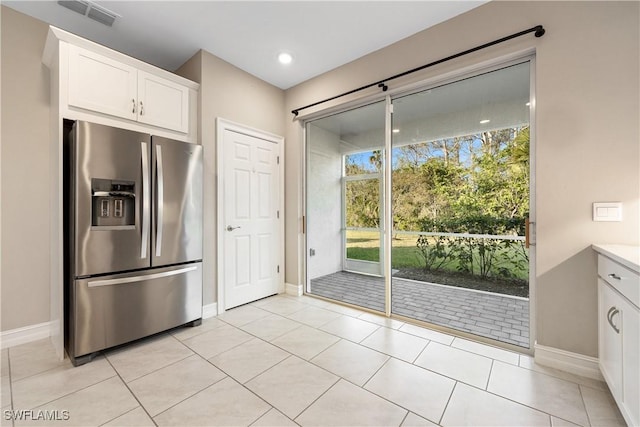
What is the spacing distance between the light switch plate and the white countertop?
0.63ft

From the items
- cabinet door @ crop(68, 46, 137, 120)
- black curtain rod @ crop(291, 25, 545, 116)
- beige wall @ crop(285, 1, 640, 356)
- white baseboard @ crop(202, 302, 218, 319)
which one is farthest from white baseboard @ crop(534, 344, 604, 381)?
cabinet door @ crop(68, 46, 137, 120)

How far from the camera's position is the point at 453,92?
261cm

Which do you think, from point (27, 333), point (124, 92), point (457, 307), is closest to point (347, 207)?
point (457, 307)

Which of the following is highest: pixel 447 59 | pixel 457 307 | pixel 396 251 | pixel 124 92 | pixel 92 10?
pixel 92 10

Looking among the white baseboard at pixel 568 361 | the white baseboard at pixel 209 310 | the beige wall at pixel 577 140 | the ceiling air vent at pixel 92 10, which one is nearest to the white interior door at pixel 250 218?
the white baseboard at pixel 209 310

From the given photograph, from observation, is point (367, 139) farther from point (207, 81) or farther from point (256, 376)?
point (256, 376)

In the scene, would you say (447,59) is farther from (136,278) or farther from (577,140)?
(136,278)

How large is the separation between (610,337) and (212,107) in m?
3.73

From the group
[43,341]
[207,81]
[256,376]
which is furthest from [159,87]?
[256,376]

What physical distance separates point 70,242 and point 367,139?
3.08 meters

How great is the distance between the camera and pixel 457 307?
281 cm

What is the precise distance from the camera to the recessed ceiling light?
2964mm

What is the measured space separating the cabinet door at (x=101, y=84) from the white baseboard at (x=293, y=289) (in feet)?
8.63

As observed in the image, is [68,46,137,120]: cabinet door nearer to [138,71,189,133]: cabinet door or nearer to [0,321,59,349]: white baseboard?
[138,71,189,133]: cabinet door
